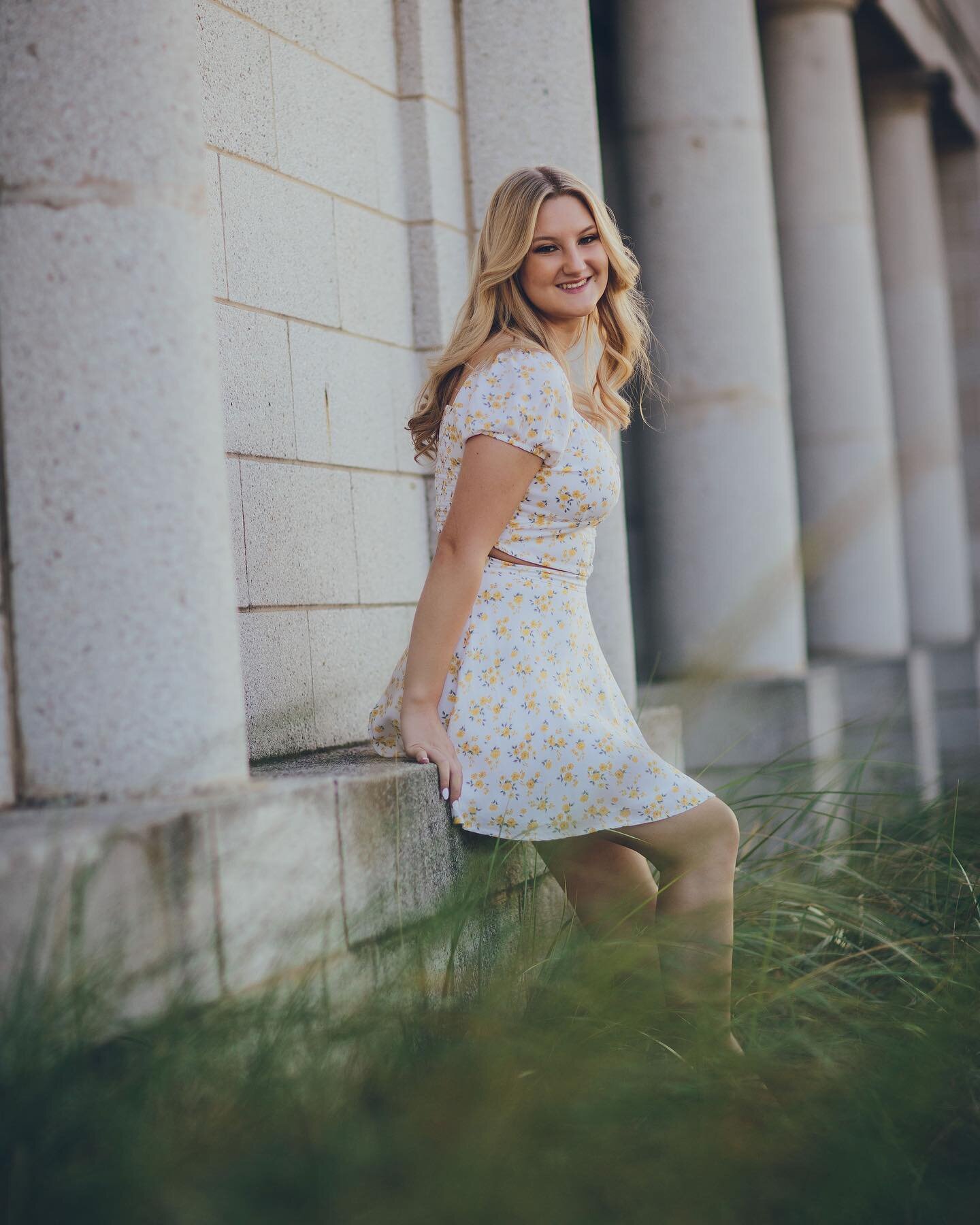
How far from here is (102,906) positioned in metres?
1.85

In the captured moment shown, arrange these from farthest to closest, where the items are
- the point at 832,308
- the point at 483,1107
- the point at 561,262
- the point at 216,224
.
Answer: the point at 832,308, the point at 216,224, the point at 561,262, the point at 483,1107

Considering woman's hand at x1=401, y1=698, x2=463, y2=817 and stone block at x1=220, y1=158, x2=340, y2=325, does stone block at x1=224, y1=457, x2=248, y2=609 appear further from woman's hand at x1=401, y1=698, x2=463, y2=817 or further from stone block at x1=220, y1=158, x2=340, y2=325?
woman's hand at x1=401, y1=698, x2=463, y2=817

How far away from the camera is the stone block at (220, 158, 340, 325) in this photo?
321 cm

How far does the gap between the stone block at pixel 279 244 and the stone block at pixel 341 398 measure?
0.08m

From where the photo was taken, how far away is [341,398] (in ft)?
11.8

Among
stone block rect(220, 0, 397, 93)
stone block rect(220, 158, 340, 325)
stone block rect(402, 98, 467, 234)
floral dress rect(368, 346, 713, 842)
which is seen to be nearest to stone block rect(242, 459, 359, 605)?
stone block rect(220, 158, 340, 325)

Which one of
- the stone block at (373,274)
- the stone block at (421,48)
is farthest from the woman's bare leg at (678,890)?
the stone block at (421,48)

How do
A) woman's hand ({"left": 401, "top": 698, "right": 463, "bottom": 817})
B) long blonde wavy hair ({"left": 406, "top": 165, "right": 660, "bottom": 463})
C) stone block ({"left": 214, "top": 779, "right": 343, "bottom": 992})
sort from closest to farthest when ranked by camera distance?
stone block ({"left": 214, "top": 779, "right": 343, "bottom": 992})
woman's hand ({"left": 401, "top": 698, "right": 463, "bottom": 817})
long blonde wavy hair ({"left": 406, "top": 165, "right": 660, "bottom": 463})

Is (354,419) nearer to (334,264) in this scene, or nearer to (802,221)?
(334,264)

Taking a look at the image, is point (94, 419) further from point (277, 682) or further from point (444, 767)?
point (277, 682)

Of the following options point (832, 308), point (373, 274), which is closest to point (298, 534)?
point (373, 274)

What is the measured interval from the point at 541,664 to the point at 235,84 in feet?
5.38

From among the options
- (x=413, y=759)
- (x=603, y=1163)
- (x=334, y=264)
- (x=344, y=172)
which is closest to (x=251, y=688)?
(x=413, y=759)

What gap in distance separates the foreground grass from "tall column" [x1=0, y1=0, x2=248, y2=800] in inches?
20.0
